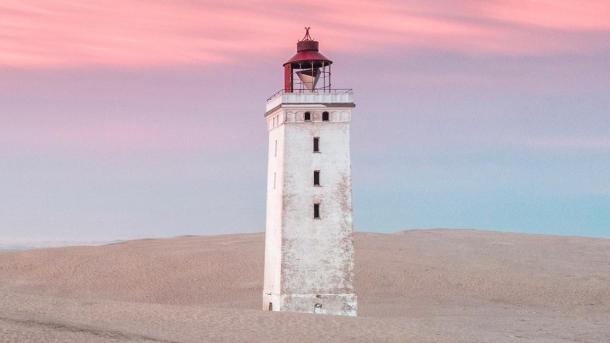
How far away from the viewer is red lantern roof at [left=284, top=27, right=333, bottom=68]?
44938mm

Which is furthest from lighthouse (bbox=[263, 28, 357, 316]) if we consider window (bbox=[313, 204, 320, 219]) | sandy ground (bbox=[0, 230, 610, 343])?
sandy ground (bbox=[0, 230, 610, 343])

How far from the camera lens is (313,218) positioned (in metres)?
43.1

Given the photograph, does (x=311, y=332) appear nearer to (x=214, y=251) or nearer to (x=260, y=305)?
(x=260, y=305)

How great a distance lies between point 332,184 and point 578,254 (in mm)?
48033

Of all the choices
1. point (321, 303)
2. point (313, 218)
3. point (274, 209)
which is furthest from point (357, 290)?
point (313, 218)

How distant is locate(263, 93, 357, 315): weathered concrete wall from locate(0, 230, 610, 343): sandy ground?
13.1ft

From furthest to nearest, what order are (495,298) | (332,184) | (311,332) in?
(495,298)
(332,184)
(311,332)

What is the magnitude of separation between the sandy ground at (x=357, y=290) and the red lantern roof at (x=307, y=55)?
13638 millimetres

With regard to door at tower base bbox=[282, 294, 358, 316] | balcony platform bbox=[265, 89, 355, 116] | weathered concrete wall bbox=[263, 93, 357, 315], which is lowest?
door at tower base bbox=[282, 294, 358, 316]

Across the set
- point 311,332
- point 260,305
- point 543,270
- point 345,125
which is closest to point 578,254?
point 543,270

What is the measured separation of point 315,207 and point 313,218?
552 mm

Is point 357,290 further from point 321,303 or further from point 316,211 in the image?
point 316,211

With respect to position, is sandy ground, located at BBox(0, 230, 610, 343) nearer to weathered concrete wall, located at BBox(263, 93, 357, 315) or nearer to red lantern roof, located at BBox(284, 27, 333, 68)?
weathered concrete wall, located at BBox(263, 93, 357, 315)

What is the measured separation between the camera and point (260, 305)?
5366 cm
